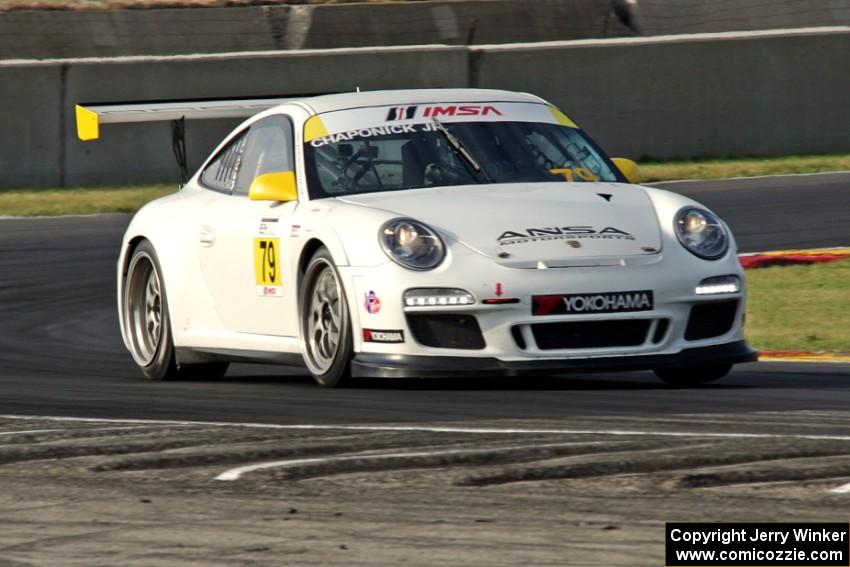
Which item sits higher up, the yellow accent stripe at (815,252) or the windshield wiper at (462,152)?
the windshield wiper at (462,152)

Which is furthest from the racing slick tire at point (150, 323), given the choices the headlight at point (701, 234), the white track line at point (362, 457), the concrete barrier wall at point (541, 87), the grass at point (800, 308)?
the concrete barrier wall at point (541, 87)

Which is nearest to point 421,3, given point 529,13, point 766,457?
point 529,13

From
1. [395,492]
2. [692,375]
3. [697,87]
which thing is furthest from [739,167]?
[395,492]

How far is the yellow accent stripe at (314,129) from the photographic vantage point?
28.1 ft

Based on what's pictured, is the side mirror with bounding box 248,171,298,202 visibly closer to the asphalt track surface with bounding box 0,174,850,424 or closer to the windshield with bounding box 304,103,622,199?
the windshield with bounding box 304,103,622,199

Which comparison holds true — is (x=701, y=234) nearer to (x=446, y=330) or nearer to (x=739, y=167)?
(x=446, y=330)

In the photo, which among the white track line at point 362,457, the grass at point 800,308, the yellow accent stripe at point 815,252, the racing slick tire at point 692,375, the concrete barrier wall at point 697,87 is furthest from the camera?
the concrete barrier wall at point 697,87

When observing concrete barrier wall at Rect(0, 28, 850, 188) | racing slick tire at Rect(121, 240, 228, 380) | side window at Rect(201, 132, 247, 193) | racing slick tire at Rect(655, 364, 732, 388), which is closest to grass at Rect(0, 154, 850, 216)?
concrete barrier wall at Rect(0, 28, 850, 188)

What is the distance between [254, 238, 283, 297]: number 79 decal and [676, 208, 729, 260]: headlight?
5.93ft

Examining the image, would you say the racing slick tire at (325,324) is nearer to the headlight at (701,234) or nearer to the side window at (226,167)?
the side window at (226,167)

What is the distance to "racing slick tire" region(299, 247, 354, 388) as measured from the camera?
7.69m

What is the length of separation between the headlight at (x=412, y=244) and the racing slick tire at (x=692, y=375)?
1.24m

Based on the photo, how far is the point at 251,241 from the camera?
8.47 meters

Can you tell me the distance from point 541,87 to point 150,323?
37.5ft
